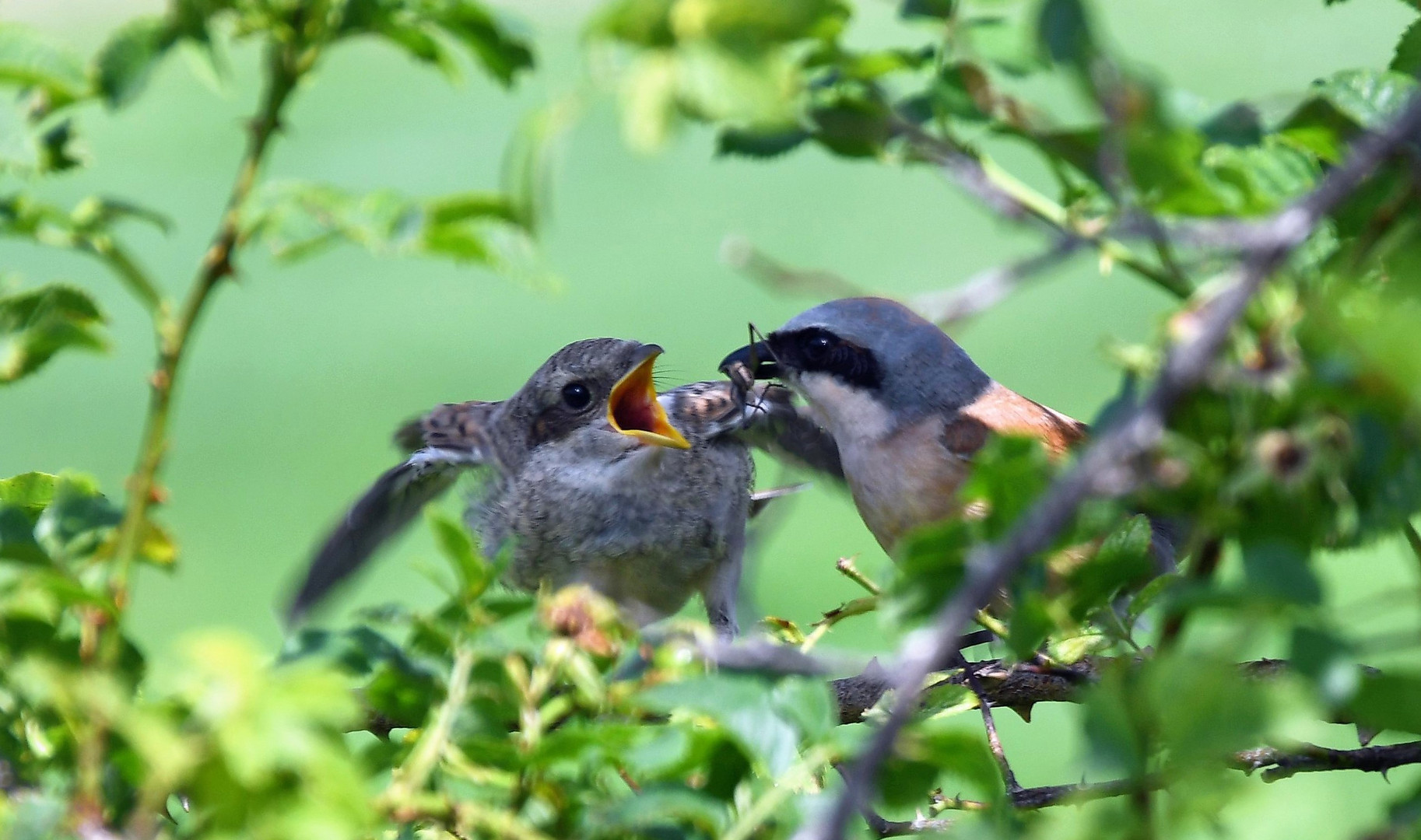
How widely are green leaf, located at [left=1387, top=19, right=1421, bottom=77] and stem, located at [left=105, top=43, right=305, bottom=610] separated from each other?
837 millimetres

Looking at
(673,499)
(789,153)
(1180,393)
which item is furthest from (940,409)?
(1180,393)

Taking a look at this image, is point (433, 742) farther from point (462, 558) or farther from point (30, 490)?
point (30, 490)

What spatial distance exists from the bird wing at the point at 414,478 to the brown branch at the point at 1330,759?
1645mm

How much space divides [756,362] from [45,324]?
1.61 m

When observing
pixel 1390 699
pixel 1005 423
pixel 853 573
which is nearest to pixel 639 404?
pixel 1005 423

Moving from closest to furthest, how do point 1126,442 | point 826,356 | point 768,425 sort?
point 1126,442 → point 826,356 → point 768,425

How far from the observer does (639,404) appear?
287 centimetres

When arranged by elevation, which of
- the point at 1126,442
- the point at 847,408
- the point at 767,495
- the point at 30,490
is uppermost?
the point at 1126,442

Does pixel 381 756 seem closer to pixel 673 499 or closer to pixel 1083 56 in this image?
pixel 1083 56

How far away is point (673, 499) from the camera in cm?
271

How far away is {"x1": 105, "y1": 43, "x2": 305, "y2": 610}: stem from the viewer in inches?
34.0

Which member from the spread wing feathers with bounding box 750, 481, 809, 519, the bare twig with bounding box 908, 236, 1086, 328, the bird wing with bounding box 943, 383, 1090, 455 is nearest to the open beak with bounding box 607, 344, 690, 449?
the spread wing feathers with bounding box 750, 481, 809, 519

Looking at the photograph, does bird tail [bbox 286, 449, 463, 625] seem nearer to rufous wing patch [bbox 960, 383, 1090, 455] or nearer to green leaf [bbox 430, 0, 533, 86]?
rufous wing patch [bbox 960, 383, 1090, 455]

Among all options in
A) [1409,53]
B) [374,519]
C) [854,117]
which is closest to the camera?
[854,117]
